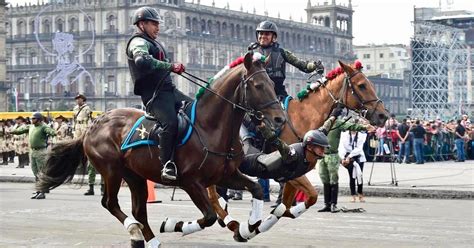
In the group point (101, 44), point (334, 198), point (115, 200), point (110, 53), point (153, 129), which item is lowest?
point (334, 198)

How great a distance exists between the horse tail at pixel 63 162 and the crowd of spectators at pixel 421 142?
19.6m

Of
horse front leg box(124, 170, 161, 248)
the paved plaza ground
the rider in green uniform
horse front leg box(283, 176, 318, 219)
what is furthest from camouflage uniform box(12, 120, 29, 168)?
the rider in green uniform

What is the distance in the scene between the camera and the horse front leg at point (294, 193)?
9.73 metres

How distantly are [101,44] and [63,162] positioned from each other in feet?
337

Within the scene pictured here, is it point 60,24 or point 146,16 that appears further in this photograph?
point 60,24

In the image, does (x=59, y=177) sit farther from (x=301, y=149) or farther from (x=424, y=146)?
(x=424, y=146)

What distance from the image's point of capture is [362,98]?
11.3 m

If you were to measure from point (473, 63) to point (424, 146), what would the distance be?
71009 millimetres

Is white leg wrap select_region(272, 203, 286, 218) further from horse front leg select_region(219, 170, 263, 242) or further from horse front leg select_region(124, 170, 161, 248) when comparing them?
horse front leg select_region(124, 170, 161, 248)

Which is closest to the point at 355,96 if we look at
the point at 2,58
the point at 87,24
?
the point at 2,58

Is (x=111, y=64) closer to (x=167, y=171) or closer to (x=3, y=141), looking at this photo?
(x=3, y=141)

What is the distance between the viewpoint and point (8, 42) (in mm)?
118438

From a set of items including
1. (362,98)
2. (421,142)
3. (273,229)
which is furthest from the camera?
(421,142)

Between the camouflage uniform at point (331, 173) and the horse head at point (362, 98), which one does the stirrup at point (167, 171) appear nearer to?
the horse head at point (362, 98)
